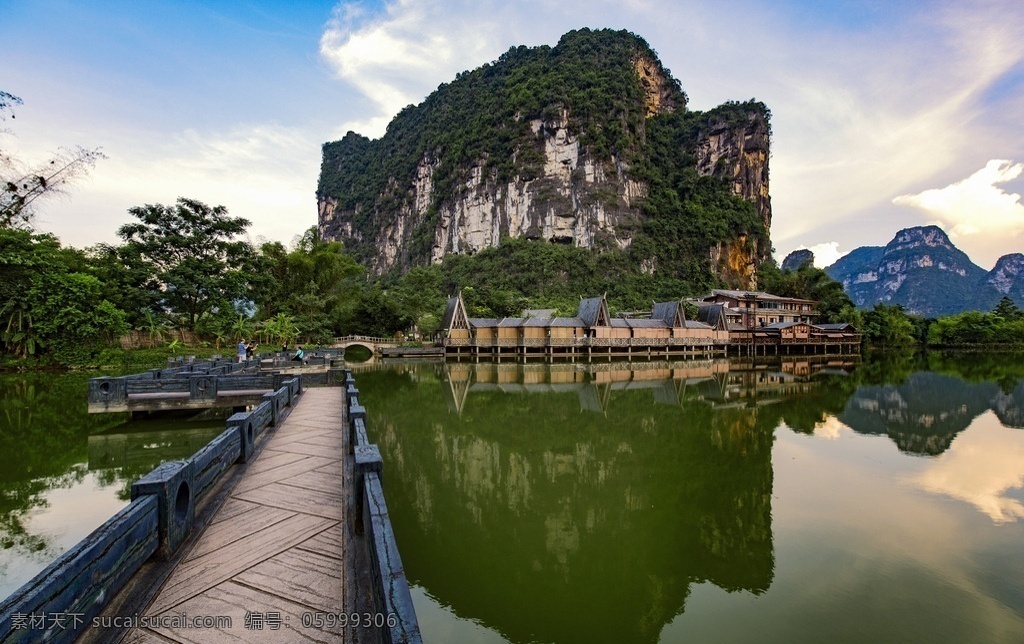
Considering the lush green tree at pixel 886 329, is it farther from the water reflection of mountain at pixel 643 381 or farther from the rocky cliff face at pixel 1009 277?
the rocky cliff face at pixel 1009 277

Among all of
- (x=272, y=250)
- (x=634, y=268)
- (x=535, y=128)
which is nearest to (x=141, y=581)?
(x=272, y=250)

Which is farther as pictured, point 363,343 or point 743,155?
point 743,155

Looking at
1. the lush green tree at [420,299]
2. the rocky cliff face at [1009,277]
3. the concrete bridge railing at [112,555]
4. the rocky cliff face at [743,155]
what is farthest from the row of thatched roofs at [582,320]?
the rocky cliff face at [1009,277]

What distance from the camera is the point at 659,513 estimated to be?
7.49 meters

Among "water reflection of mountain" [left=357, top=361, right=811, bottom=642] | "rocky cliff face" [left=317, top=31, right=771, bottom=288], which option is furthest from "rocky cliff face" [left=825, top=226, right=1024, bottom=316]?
"water reflection of mountain" [left=357, top=361, right=811, bottom=642]

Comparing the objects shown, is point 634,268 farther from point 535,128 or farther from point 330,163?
point 330,163

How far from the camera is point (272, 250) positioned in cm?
4406

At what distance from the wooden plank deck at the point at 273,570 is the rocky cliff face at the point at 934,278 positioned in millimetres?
189387

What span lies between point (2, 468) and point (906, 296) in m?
215

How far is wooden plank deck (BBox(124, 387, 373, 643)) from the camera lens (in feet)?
10.0

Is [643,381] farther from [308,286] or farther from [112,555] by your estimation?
[308,286]

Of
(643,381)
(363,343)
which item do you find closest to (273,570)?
(643,381)

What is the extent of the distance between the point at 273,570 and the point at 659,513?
5694 millimetres

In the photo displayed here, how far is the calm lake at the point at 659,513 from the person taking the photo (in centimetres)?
501
